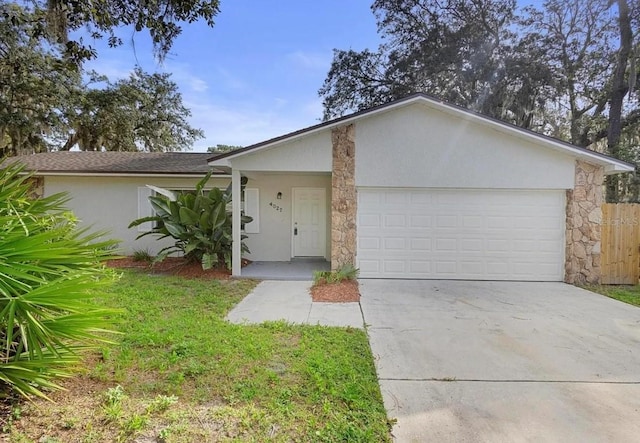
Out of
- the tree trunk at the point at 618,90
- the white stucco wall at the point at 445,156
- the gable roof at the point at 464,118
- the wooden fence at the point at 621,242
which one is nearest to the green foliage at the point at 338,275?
the white stucco wall at the point at 445,156

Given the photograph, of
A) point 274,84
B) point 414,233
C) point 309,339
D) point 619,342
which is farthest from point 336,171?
point 274,84

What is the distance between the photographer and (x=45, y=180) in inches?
441

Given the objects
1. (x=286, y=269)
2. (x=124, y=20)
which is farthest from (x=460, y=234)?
(x=124, y=20)

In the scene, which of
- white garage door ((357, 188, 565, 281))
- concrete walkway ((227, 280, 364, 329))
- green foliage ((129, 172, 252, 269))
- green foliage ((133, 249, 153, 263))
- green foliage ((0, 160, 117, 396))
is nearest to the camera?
green foliage ((0, 160, 117, 396))

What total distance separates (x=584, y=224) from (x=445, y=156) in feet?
12.3

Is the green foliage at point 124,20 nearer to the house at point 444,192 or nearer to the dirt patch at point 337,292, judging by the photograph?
the house at point 444,192

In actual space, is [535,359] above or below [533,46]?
below

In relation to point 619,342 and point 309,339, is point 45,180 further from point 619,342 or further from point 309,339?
point 619,342

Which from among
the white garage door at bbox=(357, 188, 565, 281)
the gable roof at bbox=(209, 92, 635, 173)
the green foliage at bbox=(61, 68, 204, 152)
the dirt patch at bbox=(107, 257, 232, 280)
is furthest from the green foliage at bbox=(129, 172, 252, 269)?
the green foliage at bbox=(61, 68, 204, 152)

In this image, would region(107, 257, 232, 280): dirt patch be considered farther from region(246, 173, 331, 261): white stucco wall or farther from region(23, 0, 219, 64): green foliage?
region(23, 0, 219, 64): green foliage

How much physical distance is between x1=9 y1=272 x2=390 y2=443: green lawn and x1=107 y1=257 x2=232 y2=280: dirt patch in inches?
146

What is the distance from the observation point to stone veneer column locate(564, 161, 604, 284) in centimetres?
829

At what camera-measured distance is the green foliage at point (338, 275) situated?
7992mm

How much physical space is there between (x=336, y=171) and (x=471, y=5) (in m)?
15.7
